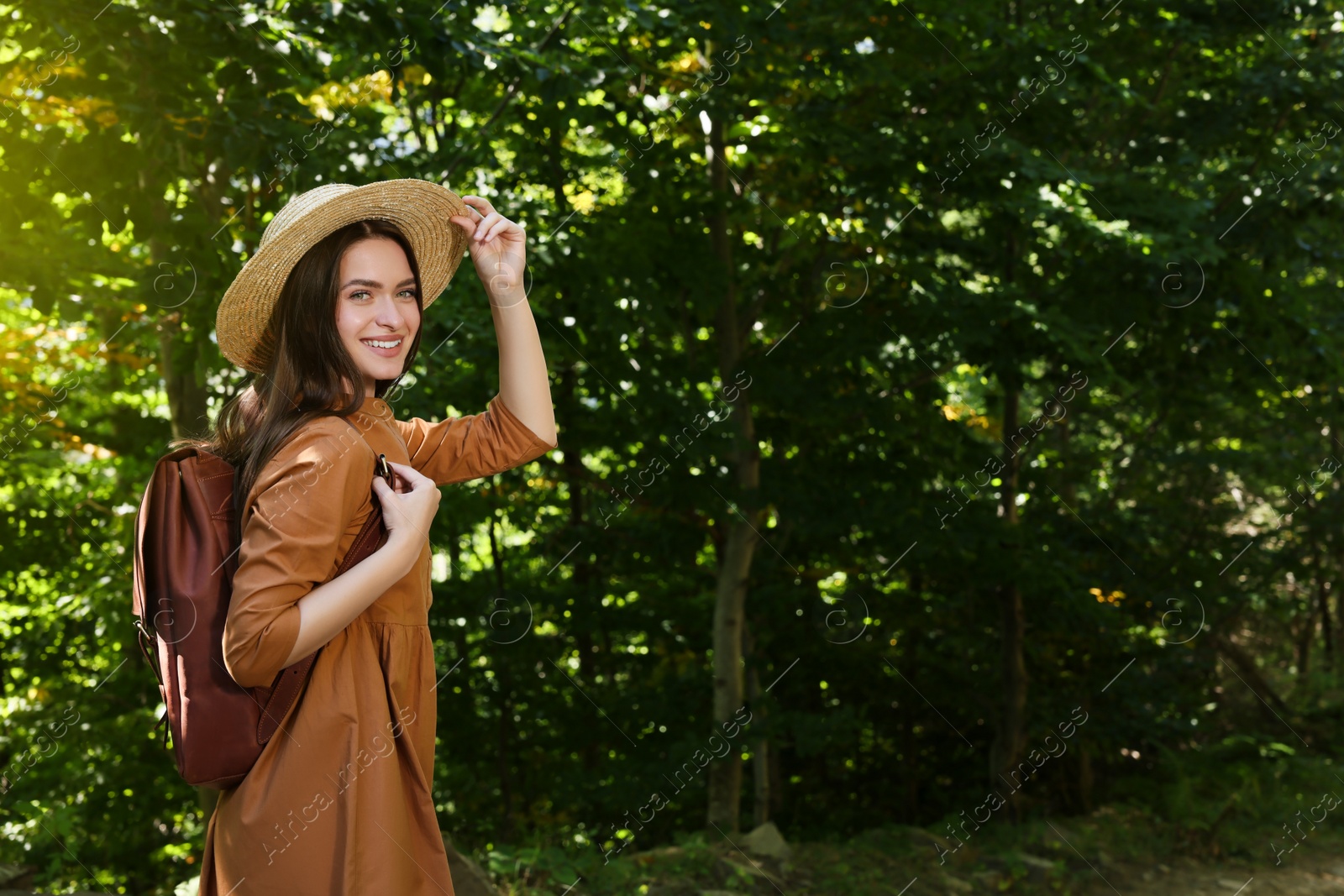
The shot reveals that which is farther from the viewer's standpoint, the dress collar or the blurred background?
the blurred background

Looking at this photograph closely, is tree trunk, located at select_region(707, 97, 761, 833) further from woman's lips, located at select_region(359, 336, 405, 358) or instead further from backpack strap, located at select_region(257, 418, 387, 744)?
backpack strap, located at select_region(257, 418, 387, 744)

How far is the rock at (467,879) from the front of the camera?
3904 millimetres

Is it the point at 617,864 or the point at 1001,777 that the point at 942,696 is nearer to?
the point at 1001,777

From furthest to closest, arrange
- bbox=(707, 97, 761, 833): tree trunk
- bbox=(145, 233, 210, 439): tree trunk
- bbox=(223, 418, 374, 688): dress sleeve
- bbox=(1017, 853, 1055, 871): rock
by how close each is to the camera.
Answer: bbox=(707, 97, 761, 833): tree trunk, bbox=(1017, 853, 1055, 871): rock, bbox=(145, 233, 210, 439): tree trunk, bbox=(223, 418, 374, 688): dress sleeve

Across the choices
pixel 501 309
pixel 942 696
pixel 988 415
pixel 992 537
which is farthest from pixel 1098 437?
pixel 501 309

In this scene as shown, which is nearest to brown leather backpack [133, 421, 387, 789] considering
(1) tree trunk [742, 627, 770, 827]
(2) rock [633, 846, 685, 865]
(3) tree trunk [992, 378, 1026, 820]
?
(2) rock [633, 846, 685, 865]

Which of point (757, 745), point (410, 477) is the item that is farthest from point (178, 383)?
point (757, 745)

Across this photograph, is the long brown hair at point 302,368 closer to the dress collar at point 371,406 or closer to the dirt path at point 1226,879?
the dress collar at point 371,406

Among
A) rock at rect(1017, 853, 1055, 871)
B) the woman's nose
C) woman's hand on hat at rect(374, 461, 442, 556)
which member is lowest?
rock at rect(1017, 853, 1055, 871)

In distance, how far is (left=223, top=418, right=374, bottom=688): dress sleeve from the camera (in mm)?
1347

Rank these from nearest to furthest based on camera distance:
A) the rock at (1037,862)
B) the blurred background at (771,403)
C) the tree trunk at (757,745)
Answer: the blurred background at (771,403)
the rock at (1037,862)
the tree trunk at (757,745)

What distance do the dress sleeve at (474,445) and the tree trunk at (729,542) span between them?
4654 mm

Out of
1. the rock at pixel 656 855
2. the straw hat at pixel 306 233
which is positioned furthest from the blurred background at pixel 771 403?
the straw hat at pixel 306 233

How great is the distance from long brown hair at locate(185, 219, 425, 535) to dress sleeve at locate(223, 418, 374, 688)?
0.09 meters
